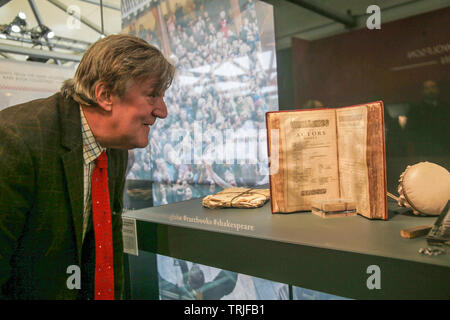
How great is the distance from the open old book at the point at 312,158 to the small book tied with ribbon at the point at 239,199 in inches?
4.9

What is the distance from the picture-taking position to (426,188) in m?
0.96

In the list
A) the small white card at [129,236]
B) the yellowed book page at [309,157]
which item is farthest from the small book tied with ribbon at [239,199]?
the small white card at [129,236]

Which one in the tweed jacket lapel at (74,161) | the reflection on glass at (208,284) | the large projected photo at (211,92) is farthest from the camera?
the reflection on glass at (208,284)

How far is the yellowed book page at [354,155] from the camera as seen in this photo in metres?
0.99

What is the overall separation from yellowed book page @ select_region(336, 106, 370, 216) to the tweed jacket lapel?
2.56ft

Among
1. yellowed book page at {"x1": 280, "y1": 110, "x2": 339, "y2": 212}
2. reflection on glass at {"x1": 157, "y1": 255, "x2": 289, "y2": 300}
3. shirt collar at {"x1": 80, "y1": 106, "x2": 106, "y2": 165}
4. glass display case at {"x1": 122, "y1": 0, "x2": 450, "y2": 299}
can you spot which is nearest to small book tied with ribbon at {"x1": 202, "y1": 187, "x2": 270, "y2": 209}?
glass display case at {"x1": 122, "y1": 0, "x2": 450, "y2": 299}

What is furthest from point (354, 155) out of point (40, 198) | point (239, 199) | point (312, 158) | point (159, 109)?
point (40, 198)

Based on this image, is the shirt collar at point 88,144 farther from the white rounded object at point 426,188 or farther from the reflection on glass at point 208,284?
the reflection on glass at point 208,284

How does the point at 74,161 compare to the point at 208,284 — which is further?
the point at 208,284

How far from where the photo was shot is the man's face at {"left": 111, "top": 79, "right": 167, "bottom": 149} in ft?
3.56

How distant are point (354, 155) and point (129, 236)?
2.61 feet

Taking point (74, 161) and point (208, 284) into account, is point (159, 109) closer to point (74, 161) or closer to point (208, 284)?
point (74, 161)

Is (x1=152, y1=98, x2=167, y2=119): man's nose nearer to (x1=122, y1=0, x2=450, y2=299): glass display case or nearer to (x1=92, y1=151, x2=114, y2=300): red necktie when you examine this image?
(x1=92, y1=151, x2=114, y2=300): red necktie

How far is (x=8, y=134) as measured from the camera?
0.89 meters
